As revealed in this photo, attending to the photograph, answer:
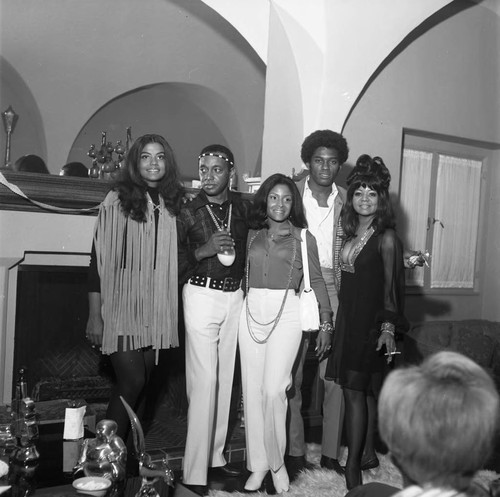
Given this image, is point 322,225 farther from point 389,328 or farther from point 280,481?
point 280,481

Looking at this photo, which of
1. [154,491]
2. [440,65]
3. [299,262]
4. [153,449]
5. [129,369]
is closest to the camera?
[154,491]

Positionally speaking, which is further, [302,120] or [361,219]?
[302,120]

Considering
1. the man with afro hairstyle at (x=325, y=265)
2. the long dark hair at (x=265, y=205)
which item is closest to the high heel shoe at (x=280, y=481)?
the man with afro hairstyle at (x=325, y=265)

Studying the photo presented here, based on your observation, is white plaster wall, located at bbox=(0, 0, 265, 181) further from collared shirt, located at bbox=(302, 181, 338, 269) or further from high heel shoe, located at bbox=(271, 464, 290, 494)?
high heel shoe, located at bbox=(271, 464, 290, 494)

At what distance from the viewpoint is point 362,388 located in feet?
11.9

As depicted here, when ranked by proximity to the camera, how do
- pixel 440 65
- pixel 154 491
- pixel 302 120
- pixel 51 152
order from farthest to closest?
pixel 51 152
pixel 440 65
pixel 302 120
pixel 154 491

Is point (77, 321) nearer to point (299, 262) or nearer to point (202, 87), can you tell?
point (299, 262)

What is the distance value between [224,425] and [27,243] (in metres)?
1.81

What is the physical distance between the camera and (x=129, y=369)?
3492 mm

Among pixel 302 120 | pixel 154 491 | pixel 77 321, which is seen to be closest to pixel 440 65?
pixel 302 120

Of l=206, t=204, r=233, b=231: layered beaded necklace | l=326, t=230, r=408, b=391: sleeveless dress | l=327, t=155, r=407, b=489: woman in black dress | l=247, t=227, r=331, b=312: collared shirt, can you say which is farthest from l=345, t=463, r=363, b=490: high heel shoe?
l=206, t=204, r=233, b=231: layered beaded necklace

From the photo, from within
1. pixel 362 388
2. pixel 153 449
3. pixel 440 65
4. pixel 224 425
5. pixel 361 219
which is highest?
pixel 440 65

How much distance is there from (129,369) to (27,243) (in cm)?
152

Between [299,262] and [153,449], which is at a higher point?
[299,262]
